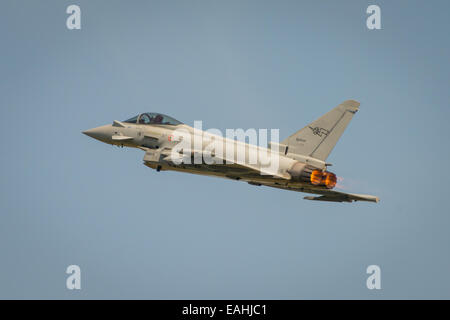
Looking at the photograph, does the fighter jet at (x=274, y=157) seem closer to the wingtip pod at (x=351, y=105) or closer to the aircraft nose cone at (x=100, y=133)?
the wingtip pod at (x=351, y=105)

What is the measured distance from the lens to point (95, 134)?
42188 millimetres

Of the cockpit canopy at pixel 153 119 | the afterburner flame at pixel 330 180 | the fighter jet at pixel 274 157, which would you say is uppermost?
the cockpit canopy at pixel 153 119

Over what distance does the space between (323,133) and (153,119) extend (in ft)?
30.7

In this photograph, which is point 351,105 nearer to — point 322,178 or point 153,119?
point 322,178

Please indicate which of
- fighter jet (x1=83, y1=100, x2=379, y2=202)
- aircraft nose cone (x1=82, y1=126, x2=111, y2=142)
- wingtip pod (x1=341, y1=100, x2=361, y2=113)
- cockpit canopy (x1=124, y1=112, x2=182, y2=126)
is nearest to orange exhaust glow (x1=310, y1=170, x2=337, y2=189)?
fighter jet (x1=83, y1=100, x2=379, y2=202)

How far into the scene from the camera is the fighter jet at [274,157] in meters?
36.2

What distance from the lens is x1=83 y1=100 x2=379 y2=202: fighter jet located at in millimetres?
36250

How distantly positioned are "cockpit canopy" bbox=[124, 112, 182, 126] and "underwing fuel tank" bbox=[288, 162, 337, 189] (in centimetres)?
779

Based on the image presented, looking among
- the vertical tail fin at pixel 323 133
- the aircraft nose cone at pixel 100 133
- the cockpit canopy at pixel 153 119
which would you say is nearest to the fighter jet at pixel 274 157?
the vertical tail fin at pixel 323 133

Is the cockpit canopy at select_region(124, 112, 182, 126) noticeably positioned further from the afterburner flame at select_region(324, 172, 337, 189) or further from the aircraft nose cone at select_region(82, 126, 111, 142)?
the afterburner flame at select_region(324, 172, 337, 189)
